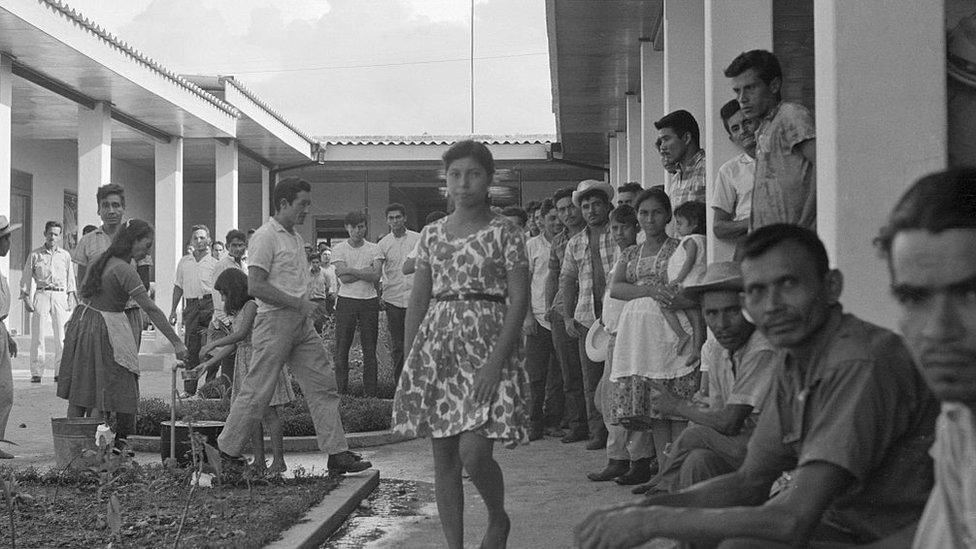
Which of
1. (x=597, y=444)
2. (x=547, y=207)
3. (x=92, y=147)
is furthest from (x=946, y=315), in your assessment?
(x=92, y=147)

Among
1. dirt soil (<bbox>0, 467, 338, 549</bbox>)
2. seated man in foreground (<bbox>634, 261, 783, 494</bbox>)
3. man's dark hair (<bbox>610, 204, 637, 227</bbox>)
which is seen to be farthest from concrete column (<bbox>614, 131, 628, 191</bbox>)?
seated man in foreground (<bbox>634, 261, 783, 494</bbox>)

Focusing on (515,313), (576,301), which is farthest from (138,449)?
(515,313)

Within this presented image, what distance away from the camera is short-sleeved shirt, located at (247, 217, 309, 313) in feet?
25.1

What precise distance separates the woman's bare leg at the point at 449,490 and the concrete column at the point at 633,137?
430 inches

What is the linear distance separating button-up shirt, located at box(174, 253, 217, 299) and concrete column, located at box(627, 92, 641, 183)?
5.70 metres

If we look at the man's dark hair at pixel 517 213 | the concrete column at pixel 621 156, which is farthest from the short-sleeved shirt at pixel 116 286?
the concrete column at pixel 621 156

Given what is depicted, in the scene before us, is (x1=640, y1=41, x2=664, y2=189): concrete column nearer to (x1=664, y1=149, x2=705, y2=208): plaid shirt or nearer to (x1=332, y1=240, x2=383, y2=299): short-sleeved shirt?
(x1=332, y1=240, x2=383, y2=299): short-sleeved shirt

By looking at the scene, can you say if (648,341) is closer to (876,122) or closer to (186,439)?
(876,122)

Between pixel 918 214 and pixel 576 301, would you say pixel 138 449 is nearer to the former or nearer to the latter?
pixel 576 301

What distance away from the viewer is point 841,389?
2.85 metres

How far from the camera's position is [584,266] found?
9609mm

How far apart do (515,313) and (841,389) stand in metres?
2.52

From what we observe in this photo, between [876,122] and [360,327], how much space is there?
29.5ft

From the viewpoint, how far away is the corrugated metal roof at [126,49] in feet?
45.9
